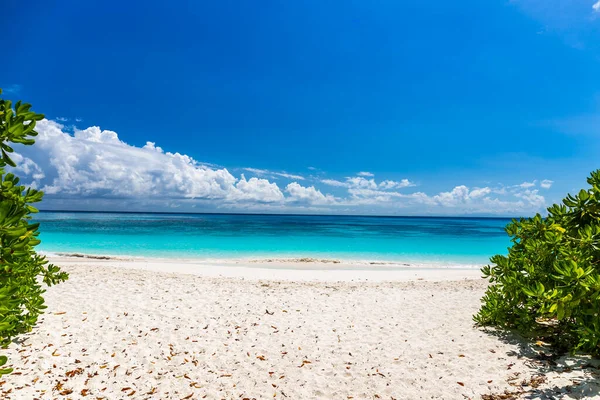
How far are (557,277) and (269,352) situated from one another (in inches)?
190

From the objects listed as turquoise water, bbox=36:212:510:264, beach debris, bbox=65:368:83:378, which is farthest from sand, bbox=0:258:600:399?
turquoise water, bbox=36:212:510:264

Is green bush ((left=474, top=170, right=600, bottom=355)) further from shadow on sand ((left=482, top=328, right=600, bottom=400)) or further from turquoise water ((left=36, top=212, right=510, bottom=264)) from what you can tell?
turquoise water ((left=36, top=212, right=510, bottom=264))

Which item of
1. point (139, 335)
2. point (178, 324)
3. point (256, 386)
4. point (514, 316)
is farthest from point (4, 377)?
point (514, 316)

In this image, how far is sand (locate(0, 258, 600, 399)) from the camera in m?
4.91

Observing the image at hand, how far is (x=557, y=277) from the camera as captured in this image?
4.22 metres

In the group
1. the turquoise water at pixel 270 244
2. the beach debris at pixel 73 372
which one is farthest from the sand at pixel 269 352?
the turquoise water at pixel 270 244

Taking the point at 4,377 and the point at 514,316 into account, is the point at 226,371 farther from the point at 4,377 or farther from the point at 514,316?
the point at 514,316

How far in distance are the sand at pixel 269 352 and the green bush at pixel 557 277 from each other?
48 cm

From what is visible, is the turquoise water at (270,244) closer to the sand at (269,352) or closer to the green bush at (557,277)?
the sand at (269,352)

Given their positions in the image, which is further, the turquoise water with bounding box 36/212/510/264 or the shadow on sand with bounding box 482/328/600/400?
the turquoise water with bounding box 36/212/510/264

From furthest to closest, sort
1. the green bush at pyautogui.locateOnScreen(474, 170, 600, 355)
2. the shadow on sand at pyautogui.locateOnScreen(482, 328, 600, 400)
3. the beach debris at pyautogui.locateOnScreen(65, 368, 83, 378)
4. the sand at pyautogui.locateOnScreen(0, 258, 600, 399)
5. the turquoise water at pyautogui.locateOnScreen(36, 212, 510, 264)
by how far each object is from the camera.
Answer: the turquoise water at pyautogui.locateOnScreen(36, 212, 510, 264) < the beach debris at pyautogui.locateOnScreen(65, 368, 83, 378) < the sand at pyautogui.locateOnScreen(0, 258, 600, 399) < the shadow on sand at pyautogui.locateOnScreen(482, 328, 600, 400) < the green bush at pyautogui.locateOnScreen(474, 170, 600, 355)

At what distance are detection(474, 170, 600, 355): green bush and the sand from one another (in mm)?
484

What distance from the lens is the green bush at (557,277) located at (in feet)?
13.8

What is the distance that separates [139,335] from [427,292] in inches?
348
